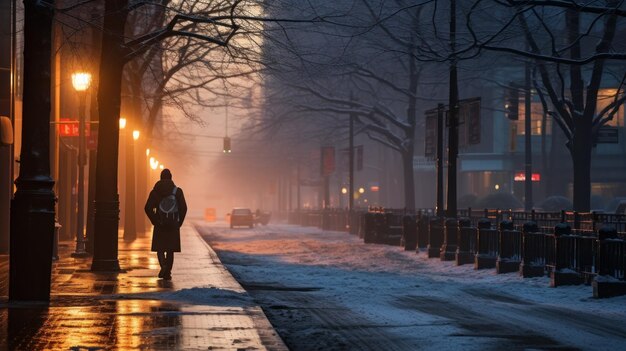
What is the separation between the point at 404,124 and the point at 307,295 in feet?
125

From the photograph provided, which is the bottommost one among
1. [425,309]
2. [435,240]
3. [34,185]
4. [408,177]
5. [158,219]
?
[425,309]

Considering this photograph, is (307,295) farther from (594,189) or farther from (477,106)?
(594,189)

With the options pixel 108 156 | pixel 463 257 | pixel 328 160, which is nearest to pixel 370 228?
pixel 463 257

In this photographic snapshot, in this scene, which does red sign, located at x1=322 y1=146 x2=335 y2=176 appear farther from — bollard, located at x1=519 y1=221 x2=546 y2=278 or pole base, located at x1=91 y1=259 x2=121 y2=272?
pole base, located at x1=91 y1=259 x2=121 y2=272

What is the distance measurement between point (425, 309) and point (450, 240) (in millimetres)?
15171

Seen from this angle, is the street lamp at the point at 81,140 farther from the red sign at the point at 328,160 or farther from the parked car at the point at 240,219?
the parked car at the point at 240,219

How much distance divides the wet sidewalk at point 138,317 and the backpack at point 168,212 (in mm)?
986

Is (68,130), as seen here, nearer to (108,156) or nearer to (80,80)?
(80,80)

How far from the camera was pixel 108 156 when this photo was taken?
865 inches

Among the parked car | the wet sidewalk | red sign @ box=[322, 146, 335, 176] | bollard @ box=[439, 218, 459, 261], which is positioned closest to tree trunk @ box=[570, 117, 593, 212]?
bollard @ box=[439, 218, 459, 261]

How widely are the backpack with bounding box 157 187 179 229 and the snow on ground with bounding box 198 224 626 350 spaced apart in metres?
1.84

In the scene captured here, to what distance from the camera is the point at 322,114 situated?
69.2 metres

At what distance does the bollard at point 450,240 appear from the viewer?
102 feet

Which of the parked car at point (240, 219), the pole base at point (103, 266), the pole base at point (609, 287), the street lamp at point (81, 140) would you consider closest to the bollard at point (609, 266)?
the pole base at point (609, 287)
